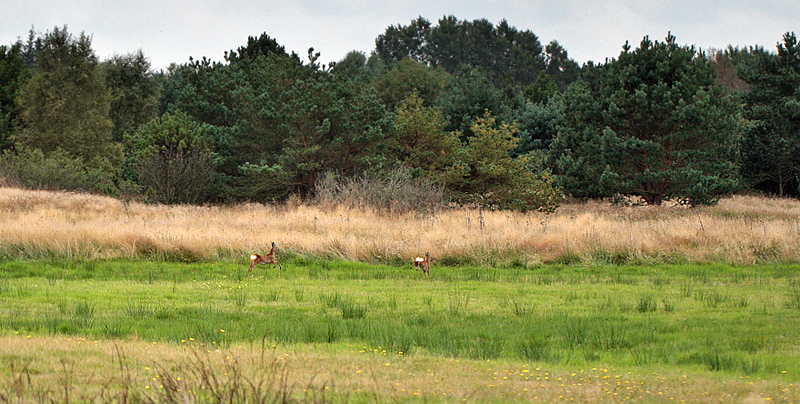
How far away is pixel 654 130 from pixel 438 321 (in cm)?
3341

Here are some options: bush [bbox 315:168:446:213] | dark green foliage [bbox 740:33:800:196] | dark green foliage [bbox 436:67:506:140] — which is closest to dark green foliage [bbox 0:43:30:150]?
dark green foliage [bbox 436:67:506:140]

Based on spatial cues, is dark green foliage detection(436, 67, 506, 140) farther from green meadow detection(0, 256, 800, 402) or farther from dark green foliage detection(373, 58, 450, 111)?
green meadow detection(0, 256, 800, 402)

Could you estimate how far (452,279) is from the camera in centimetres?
1552

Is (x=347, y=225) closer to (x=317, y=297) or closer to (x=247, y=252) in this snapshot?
(x=247, y=252)

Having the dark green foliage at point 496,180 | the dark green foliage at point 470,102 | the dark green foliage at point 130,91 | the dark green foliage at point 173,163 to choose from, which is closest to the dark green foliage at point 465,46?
the dark green foliage at point 130,91

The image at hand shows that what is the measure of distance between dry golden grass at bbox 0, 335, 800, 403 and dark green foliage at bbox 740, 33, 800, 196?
160 feet

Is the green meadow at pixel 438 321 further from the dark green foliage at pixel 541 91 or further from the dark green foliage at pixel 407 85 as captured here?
the dark green foliage at pixel 407 85

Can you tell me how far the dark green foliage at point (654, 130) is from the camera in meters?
38.1

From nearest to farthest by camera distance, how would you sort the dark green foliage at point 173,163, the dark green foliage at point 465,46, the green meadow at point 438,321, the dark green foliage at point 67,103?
the green meadow at point 438,321, the dark green foliage at point 173,163, the dark green foliage at point 67,103, the dark green foliage at point 465,46

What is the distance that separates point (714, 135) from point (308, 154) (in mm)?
20981

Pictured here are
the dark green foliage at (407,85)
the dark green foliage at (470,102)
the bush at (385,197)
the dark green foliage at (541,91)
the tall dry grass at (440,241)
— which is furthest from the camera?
the dark green foliage at (407,85)

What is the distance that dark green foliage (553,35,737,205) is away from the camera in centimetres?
3812

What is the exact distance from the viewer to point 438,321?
10.2 metres

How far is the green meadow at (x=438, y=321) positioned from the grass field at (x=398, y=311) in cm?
4
